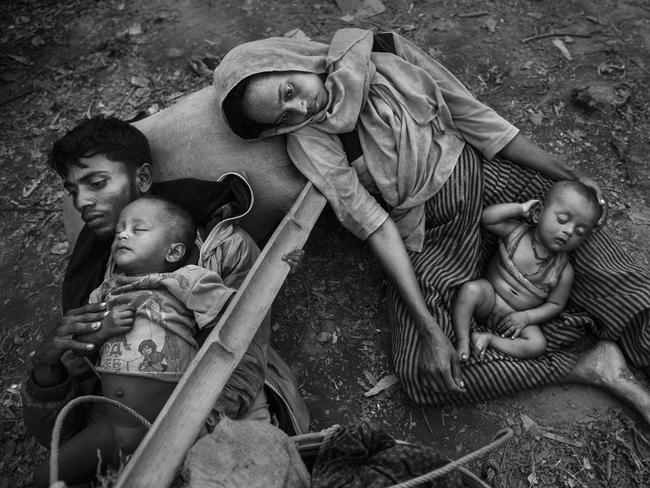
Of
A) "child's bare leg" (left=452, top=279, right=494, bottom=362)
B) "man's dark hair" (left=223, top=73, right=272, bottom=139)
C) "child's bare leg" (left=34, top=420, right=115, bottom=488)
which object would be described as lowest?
"child's bare leg" (left=452, top=279, right=494, bottom=362)

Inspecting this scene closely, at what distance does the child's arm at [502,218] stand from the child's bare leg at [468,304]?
32 centimetres

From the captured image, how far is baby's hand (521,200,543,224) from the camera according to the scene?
8.94ft

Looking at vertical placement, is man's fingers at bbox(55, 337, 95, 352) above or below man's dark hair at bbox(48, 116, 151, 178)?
below

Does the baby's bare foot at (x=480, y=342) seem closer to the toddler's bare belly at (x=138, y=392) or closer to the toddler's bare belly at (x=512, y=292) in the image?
the toddler's bare belly at (x=512, y=292)

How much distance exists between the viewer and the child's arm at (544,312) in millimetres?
2695

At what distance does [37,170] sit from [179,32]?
1.74m

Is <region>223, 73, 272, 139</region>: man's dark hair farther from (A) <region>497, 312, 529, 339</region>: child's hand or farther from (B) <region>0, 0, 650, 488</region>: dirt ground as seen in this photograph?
(A) <region>497, 312, 529, 339</region>: child's hand

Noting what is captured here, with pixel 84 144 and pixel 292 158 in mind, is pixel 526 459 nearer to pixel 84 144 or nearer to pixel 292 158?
pixel 292 158

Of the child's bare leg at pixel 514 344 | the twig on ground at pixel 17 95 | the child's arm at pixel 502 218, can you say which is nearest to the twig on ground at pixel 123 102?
the twig on ground at pixel 17 95

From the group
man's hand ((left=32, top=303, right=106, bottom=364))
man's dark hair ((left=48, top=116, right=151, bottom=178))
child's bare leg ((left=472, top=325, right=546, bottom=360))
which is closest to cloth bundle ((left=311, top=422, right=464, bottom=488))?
child's bare leg ((left=472, top=325, right=546, bottom=360))

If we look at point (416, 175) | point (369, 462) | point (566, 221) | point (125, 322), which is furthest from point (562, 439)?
point (125, 322)

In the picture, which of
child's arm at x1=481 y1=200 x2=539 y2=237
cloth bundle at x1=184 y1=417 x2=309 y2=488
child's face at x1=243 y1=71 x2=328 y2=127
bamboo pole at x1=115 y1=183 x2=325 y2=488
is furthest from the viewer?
child's arm at x1=481 y1=200 x2=539 y2=237

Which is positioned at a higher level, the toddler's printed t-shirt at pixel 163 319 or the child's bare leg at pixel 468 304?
the toddler's printed t-shirt at pixel 163 319

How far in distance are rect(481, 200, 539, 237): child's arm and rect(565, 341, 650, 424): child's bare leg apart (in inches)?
29.0
